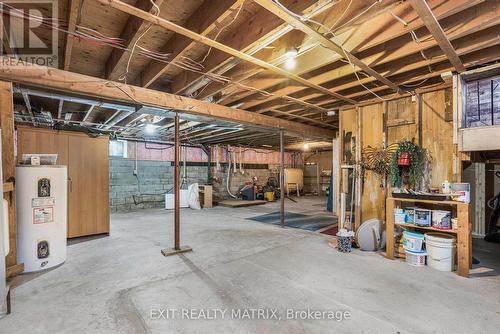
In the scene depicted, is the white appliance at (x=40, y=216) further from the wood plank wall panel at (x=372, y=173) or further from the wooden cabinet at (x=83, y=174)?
the wood plank wall panel at (x=372, y=173)

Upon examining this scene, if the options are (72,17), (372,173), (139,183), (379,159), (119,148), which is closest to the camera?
(72,17)

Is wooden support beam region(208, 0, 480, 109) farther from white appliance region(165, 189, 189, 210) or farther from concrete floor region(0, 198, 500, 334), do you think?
white appliance region(165, 189, 189, 210)

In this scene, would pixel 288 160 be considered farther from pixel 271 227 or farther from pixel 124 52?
pixel 124 52

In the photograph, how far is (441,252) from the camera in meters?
2.86

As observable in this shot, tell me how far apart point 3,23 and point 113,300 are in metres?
2.67

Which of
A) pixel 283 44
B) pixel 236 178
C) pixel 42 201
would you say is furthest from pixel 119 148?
pixel 283 44

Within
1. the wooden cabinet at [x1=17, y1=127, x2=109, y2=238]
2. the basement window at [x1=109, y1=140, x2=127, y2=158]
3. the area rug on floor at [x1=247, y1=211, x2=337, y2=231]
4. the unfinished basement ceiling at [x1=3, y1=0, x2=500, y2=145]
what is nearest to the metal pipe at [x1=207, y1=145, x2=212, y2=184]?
the basement window at [x1=109, y1=140, x2=127, y2=158]

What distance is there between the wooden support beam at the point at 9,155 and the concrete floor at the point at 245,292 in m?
0.38

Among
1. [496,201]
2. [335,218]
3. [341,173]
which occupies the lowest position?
[335,218]

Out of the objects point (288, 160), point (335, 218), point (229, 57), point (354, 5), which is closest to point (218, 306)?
point (229, 57)

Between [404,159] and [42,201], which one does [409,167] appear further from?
[42,201]

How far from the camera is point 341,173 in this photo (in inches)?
177

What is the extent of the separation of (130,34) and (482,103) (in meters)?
3.85

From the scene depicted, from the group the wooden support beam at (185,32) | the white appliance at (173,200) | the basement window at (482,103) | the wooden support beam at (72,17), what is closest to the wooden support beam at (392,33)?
the wooden support beam at (185,32)
